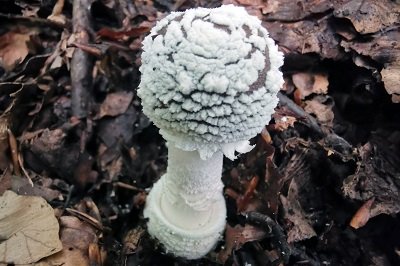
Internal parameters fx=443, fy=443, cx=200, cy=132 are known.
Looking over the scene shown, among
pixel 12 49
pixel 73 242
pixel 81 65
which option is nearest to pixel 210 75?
pixel 73 242

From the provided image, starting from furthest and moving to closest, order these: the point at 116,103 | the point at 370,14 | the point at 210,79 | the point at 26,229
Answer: the point at 116,103 < the point at 370,14 < the point at 26,229 < the point at 210,79

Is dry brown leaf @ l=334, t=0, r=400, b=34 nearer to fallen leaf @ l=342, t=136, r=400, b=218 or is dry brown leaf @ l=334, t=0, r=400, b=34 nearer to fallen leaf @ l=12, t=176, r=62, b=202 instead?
fallen leaf @ l=342, t=136, r=400, b=218

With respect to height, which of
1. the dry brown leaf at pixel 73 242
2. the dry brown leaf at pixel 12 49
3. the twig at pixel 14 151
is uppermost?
the dry brown leaf at pixel 12 49

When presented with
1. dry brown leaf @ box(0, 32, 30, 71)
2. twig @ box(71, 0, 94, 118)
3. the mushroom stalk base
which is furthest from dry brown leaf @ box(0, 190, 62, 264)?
dry brown leaf @ box(0, 32, 30, 71)

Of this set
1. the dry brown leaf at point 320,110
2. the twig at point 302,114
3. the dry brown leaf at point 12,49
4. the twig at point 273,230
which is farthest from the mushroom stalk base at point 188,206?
the dry brown leaf at point 12,49

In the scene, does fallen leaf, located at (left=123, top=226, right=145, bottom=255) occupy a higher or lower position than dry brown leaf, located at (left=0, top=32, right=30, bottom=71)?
lower

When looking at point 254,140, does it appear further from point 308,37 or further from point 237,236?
point 308,37

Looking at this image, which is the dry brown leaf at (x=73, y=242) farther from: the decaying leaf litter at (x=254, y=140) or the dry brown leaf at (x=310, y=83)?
the dry brown leaf at (x=310, y=83)
